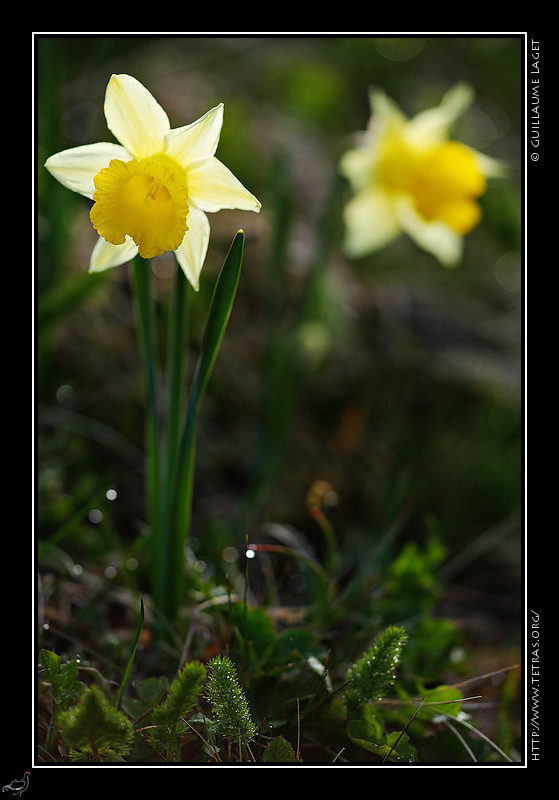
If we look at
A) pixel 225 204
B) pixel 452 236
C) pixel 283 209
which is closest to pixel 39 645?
pixel 225 204

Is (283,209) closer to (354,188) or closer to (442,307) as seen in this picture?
(354,188)

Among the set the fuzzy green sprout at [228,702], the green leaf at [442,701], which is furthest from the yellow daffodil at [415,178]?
the fuzzy green sprout at [228,702]

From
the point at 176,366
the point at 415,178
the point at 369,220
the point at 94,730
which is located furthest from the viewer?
the point at 369,220

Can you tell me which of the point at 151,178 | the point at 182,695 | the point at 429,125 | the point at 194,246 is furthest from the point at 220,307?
the point at 429,125

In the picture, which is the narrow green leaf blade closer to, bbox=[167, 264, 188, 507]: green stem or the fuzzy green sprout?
bbox=[167, 264, 188, 507]: green stem

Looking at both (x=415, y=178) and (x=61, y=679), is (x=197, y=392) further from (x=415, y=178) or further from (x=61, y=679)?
(x=415, y=178)

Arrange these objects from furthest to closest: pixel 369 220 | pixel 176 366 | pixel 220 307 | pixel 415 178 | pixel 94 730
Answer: pixel 369 220 → pixel 415 178 → pixel 176 366 → pixel 220 307 → pixel 94 730

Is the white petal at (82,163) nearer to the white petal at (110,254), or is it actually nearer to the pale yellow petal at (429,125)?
the white petal at (110,254)

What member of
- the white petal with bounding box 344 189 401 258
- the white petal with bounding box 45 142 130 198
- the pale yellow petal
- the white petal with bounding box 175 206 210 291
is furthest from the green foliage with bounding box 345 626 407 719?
the pale yellow petal
